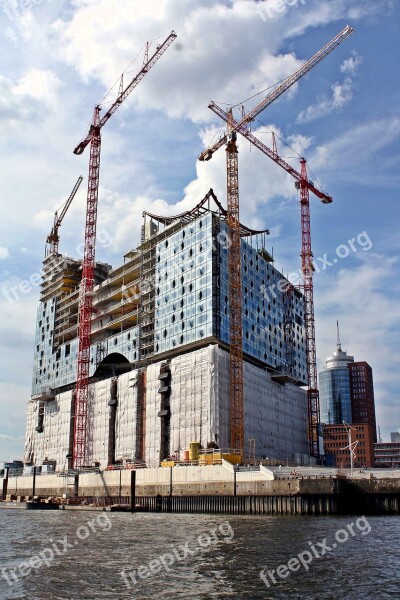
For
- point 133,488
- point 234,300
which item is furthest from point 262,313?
point 133,488

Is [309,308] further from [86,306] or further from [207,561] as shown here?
[207,561]

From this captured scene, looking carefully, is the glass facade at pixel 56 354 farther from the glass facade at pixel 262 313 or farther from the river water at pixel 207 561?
the river water at pixel 207 561

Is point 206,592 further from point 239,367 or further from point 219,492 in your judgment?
point 239,367

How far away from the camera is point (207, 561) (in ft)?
130

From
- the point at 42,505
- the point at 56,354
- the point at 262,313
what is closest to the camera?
the point at 42,505

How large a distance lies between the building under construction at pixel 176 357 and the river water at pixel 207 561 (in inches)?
2072

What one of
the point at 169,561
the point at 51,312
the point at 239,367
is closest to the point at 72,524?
the point at 169,561

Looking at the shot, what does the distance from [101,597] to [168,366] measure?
9008 centimetres

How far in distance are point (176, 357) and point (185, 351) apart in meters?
3.00

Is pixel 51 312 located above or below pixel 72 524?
above

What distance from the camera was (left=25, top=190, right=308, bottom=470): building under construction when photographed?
115438 millimetres

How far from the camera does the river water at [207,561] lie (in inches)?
1259

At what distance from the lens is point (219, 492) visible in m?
82.2

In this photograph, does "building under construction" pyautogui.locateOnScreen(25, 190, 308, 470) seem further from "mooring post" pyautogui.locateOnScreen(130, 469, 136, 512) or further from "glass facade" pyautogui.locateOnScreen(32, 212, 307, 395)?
"mooring post" pyautogui.locateOnScreen(130, 469, 136, 512)
